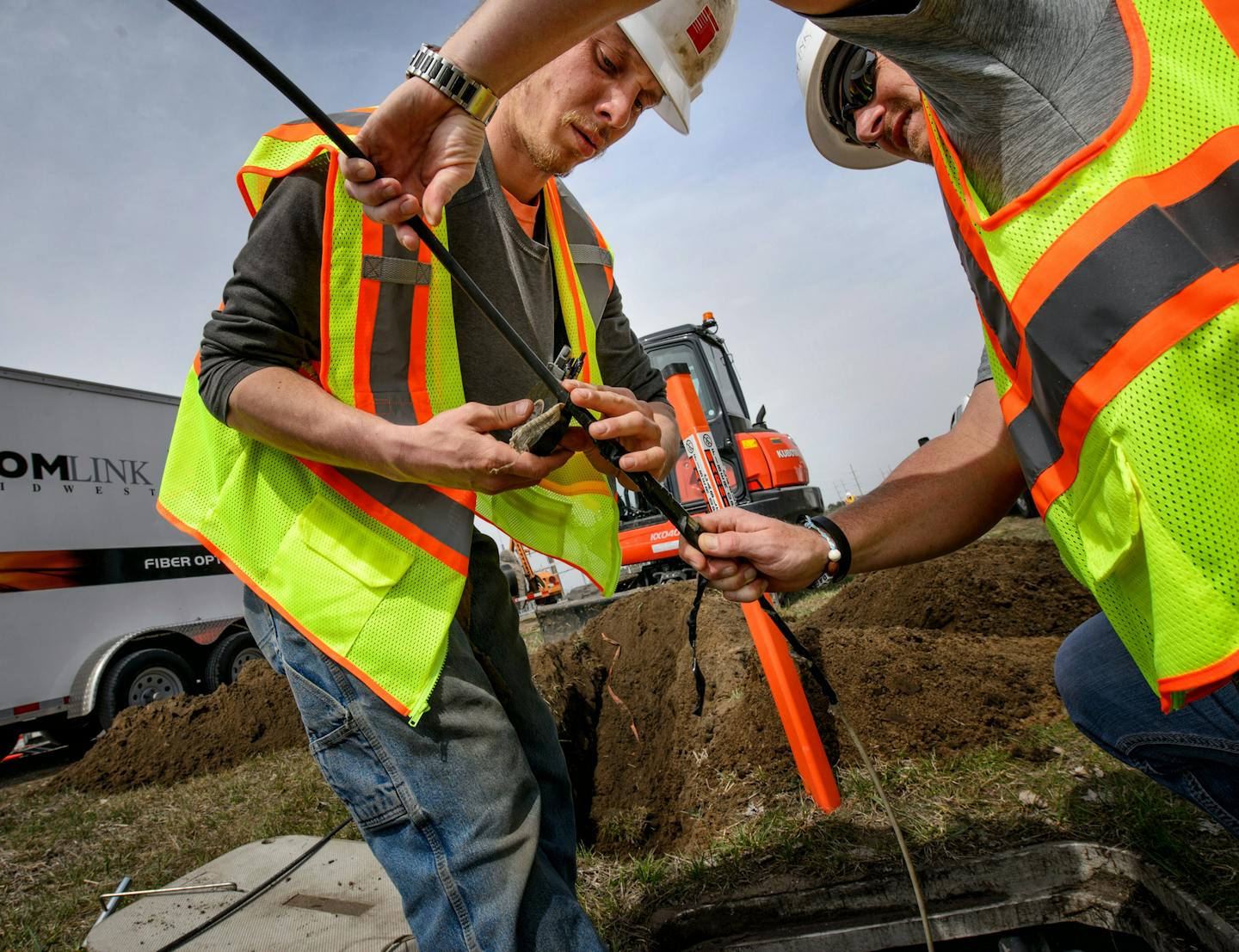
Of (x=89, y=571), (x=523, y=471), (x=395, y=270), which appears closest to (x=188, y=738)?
(x=89, y=571)

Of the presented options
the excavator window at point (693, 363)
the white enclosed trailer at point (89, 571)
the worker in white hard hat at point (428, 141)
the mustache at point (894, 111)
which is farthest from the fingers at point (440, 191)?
the white enclosed trailer at point (89, 571)

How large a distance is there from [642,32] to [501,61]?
0.92m

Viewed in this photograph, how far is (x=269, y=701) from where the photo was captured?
6.45 m

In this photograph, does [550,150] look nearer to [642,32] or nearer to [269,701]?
[642,32]

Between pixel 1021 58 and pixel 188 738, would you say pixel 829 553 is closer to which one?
pixel 1021 58

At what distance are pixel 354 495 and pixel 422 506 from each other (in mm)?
131

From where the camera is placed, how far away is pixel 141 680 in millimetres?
7707

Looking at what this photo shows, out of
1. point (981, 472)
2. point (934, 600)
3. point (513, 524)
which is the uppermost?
point (513, 524)

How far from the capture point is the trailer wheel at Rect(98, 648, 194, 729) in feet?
23.9

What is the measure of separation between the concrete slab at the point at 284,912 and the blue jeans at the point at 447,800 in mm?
882

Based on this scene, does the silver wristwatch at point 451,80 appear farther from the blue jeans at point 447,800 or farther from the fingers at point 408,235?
the blue jeans at point 447,800

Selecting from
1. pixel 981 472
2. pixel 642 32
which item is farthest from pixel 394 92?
pixel 981 472

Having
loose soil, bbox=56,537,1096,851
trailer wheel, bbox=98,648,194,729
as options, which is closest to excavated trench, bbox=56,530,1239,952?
loose soil, bbox=56,537,1096,851

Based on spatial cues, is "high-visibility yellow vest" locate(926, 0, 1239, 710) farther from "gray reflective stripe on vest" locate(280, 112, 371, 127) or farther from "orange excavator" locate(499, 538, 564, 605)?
"orange excavator" locate(499, 538, 564, 605)
